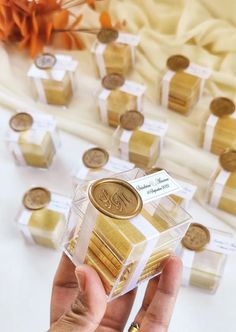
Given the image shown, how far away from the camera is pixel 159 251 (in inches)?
26.2

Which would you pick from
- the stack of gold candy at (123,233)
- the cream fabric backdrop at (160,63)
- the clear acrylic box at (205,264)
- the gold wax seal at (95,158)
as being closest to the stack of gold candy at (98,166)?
the gold wax seal at (95,158)

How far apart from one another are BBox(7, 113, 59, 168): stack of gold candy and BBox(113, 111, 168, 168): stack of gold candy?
0.14 metres

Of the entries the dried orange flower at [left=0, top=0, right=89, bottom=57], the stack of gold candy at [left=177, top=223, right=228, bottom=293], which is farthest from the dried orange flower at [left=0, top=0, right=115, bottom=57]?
the stack of gold candy at [left=177, top=223, right=228, bottom=293]

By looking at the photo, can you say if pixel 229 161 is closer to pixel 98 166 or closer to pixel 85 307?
pixel 98 166

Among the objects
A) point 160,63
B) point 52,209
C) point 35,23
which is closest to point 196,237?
point 52,209

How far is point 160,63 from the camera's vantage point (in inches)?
48.9

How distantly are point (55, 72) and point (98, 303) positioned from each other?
2.29 ft

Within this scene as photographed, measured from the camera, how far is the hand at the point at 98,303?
596mm

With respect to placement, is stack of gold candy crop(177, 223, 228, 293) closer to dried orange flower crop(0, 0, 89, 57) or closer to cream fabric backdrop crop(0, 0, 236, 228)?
cream fabric backdrop crop(0, 0, 236, 228)

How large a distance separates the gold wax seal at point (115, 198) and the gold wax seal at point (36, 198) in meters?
0.37

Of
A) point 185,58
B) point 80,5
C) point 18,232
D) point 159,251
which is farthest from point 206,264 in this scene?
point 80,5

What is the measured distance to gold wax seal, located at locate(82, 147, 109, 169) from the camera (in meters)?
1.01

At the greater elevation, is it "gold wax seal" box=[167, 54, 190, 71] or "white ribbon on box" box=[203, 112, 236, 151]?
"gold wax seal" box=[167, 54, 190, 71]

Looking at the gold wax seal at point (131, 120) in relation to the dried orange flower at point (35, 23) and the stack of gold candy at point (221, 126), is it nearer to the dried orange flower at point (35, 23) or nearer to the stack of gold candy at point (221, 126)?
the stack of gold candy at point (221, 126)
